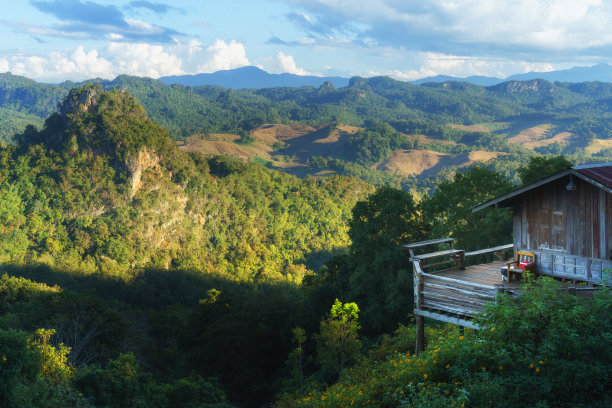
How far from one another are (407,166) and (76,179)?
12323 centimetres

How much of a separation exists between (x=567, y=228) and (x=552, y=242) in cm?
47

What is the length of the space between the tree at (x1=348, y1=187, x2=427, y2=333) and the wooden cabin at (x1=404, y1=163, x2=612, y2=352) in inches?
455

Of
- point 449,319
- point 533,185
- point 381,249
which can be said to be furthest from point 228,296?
point 533,185

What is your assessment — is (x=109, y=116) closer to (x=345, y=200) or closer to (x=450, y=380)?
(x=345, y=200)

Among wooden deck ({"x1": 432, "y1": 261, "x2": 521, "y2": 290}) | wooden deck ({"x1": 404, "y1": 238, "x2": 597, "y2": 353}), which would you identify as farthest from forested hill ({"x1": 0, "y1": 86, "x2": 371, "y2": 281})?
wooden deck ({"x1": 404, "y1": 238, "x2": 597, "y2": 353})

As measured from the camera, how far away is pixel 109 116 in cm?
8306

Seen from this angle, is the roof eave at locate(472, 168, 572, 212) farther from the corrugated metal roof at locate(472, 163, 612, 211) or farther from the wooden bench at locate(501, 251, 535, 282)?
the wooden bench at locate(501, 251, 535, 282)

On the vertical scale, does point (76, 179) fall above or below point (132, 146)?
below

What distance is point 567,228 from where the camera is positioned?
425 inches

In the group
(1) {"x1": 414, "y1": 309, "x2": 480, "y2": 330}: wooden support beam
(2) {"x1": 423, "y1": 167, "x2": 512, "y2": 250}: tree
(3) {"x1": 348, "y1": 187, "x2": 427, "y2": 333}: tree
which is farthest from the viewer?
(3) {"x1": 348, "y1": 187, "x2": 427, "y2": 333}: tree

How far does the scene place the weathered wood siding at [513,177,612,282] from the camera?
33.7ft

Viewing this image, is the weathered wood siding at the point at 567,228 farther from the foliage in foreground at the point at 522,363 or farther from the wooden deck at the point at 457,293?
the foliage in foreground at the point at 522,363

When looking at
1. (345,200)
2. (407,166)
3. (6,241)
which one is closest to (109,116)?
(6,241)

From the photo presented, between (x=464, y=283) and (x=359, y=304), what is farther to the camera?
(x=359, y=304)
